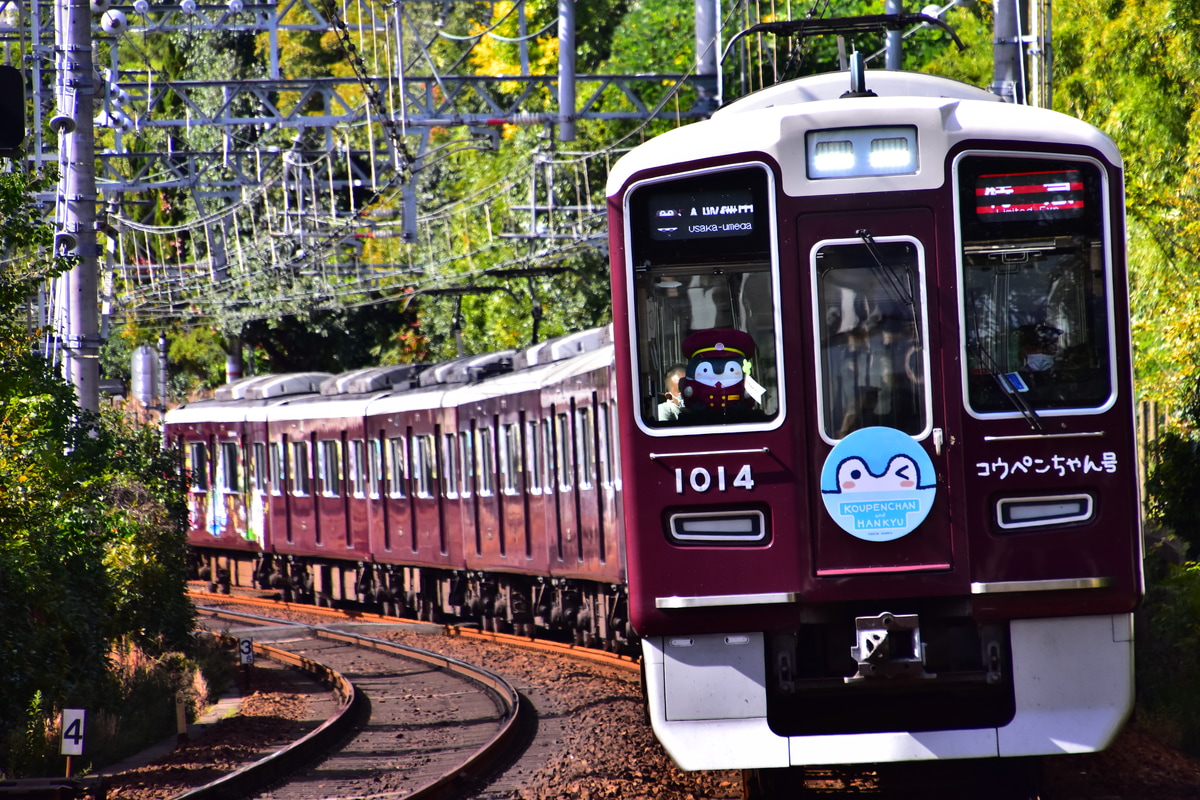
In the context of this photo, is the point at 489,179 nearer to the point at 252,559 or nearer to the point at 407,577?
the point at 252,559

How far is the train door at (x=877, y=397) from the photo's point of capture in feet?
21.9

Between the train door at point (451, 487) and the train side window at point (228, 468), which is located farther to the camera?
the train side window at point (228, 468)

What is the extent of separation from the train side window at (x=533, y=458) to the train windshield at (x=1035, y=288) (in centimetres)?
861

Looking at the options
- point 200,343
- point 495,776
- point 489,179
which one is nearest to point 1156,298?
point 495,776

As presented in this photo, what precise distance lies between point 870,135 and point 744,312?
2.91 ft

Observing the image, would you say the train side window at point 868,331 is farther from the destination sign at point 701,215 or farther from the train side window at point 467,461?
the train side window at point 467,461

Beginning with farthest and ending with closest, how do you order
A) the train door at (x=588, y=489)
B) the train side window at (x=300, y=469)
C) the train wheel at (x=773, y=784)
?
the train side window at (x=300, y=469) < the train door at (x=588, y=489) < the train wheel at (x=773, y=784)

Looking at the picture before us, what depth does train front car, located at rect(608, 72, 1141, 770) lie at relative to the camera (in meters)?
6.66

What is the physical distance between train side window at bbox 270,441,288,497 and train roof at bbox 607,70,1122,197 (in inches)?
673

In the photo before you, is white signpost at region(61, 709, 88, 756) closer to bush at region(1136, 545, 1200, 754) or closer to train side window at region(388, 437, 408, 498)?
bush at region(1136, 545, 1200, 754)

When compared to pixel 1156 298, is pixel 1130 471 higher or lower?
lower

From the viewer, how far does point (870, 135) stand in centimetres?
681

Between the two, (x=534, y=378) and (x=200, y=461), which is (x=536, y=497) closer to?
(x=534, y=378)

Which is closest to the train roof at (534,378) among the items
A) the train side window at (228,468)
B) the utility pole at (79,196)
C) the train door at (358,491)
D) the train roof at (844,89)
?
the train door at (358,491)
